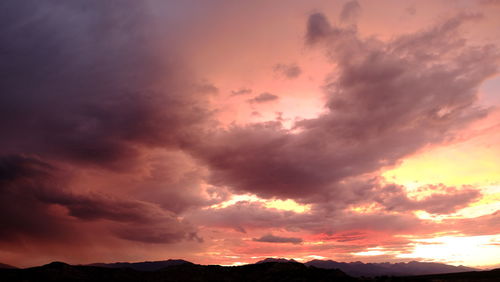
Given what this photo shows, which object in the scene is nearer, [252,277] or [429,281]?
A: [429,281]

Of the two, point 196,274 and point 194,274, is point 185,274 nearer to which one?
point 194,274

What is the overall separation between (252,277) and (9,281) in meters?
95.7

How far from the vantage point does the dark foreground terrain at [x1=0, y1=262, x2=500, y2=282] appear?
5551 inches

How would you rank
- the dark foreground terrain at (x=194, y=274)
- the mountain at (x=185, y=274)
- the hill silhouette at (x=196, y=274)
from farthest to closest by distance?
the mountain at (x=185, y=274), the dark foreground terrain at (x=194, y=274), the hill silhouette at (x=196, y=274)

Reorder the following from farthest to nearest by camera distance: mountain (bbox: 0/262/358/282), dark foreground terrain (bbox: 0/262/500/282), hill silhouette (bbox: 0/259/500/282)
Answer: mountain (bbox: 0/262/358/282)
dark foreground terrain (bbox: 0/262/500/282)
hill silhouette (bbox: 0/259/500/282)

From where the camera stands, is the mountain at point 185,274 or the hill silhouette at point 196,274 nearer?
the hill silhouette at point 196,274

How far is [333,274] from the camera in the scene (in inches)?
5527

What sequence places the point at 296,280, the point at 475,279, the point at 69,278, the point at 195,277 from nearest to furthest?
1. the point at 475,279
2. the point at 296,280
3. the point at 69,278
4. the point at 195,277

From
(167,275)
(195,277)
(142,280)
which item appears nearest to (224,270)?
(195,277)

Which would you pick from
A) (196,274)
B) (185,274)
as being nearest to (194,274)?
(196,274)

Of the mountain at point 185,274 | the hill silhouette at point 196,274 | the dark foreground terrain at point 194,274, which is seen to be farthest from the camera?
the mountain at point 185,274

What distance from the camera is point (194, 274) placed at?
529 feet

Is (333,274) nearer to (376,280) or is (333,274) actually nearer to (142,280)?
(376,280)

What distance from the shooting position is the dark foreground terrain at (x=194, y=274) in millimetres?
141000
